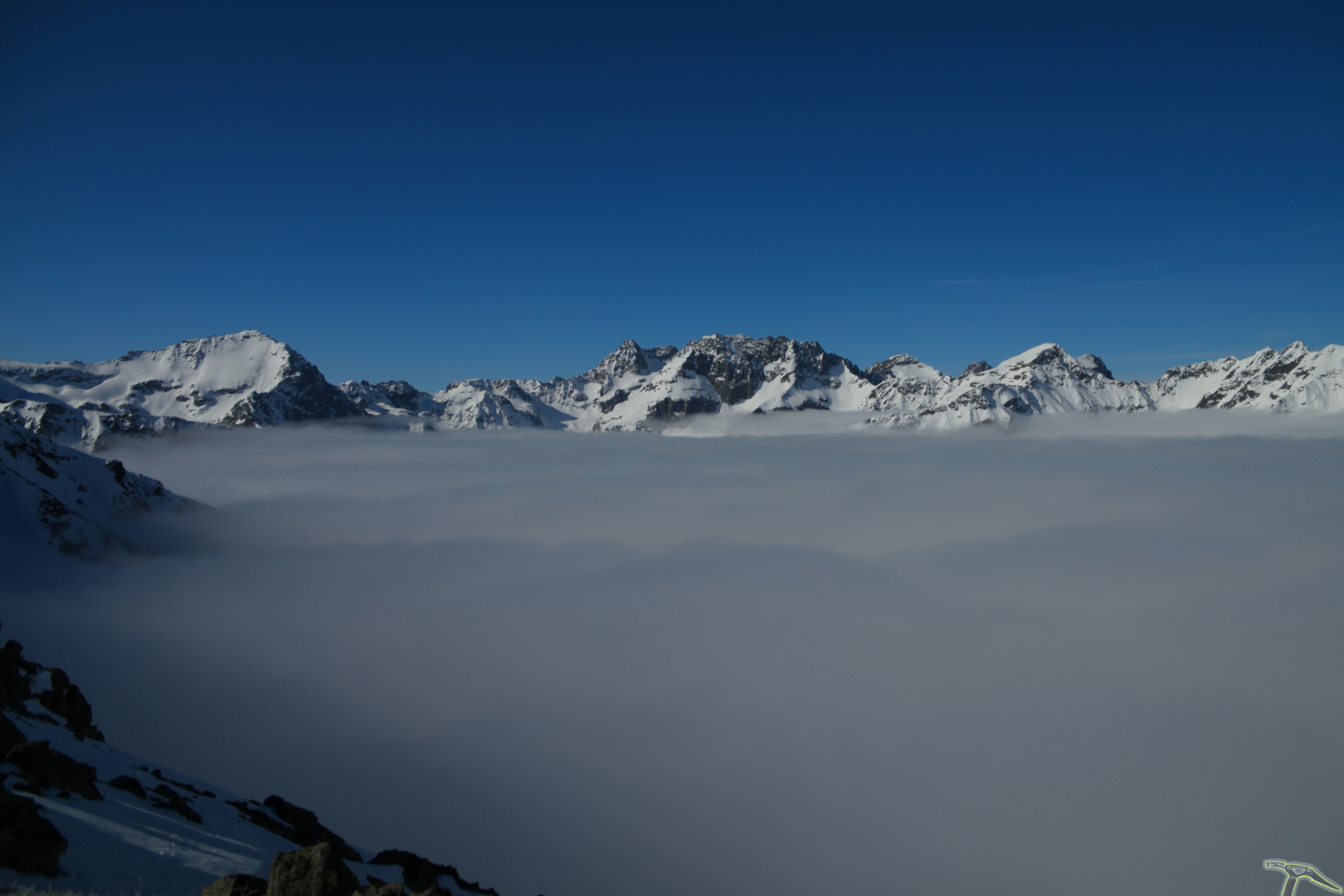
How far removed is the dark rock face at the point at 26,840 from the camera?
14.1 meters

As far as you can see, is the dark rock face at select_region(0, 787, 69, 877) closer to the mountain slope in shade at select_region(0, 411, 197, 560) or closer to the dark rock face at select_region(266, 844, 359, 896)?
the dark rock face at select_region(266, 844, 359, 896)

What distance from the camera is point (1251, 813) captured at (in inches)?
5482

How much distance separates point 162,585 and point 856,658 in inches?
7229

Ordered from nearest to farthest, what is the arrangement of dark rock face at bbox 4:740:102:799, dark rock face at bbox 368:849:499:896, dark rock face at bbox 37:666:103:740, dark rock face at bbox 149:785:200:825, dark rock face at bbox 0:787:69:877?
dark rock face at bbox 0:787:69:877 → dark rock face at bbox 4:740:102:799 → dark rock face at bbox 149:785:200:825 → dark rock face at bbox 368:849:499:896 → dark rock face at bbox 37:666:103:740

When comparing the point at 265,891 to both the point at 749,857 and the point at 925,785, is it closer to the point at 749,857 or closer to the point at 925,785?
the point at 749,857

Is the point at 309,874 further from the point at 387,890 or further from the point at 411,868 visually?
the point at 411,868

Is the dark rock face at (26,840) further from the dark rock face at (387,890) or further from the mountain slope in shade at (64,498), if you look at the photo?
the mountain slope in shade at (64,498)

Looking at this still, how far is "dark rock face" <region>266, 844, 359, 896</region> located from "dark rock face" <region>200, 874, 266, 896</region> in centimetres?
38

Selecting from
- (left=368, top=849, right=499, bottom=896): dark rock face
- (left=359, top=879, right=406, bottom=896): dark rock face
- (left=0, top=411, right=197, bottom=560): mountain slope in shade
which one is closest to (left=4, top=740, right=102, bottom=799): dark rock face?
(left=368, top=849, right=499, bottom=896): dark rock face

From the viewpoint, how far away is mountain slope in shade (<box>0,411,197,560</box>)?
359 ft

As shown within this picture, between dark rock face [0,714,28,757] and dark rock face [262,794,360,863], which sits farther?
dark rock face [262,794,360,863]

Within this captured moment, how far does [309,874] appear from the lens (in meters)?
16.5

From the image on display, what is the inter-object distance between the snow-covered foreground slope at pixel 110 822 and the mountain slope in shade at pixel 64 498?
107 meters

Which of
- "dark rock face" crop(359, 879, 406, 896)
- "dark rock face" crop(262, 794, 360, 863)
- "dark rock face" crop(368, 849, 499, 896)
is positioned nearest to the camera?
"dark rock face" crop(359, 879, 406, 896)
